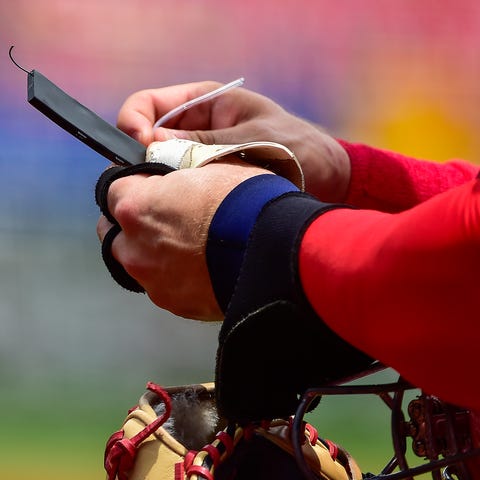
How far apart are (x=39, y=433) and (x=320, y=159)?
2.22 ft

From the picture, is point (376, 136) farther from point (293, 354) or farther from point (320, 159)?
point (293, 354)

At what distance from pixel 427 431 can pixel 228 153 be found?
0.22 m

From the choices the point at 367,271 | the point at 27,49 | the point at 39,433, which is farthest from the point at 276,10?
the point at 367,271

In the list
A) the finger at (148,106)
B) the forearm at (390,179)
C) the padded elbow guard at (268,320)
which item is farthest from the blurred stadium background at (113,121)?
the padded elbow guard at (268,320)

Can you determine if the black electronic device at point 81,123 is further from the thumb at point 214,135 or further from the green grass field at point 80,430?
the green grass field at point 80,430

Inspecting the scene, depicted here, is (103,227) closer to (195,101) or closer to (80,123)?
(80,123)

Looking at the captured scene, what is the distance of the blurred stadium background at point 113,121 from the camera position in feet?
4.09

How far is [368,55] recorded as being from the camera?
4.72 ft

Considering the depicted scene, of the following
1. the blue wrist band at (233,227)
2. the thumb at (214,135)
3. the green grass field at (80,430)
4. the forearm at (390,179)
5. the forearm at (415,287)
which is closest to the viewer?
the forearm at (415,287)

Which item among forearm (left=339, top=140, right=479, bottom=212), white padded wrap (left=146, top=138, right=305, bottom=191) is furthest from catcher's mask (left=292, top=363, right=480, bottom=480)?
forearm (left=339, top=140, right=479, bottom=212)

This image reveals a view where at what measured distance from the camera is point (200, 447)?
0.61 metres

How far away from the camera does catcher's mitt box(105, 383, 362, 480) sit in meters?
0.54

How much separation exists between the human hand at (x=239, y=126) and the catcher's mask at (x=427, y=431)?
319 millimetres

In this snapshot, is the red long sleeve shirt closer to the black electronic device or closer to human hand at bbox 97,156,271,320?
human hand at bbox 97,156,271,320
